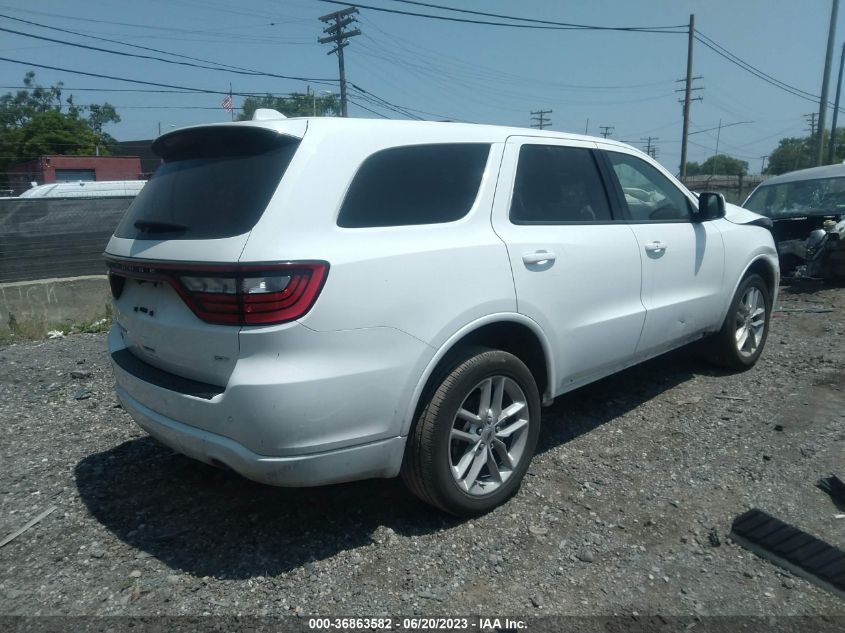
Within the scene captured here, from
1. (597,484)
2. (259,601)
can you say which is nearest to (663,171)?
(597,484)

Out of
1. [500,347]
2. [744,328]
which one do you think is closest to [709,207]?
[744,328]

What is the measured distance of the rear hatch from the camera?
8.30 ft

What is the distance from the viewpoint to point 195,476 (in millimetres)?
3770

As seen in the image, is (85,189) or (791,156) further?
(791,156)

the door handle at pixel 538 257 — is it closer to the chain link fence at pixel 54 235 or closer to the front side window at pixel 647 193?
the front side window at pixel 647 193

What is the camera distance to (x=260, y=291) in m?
2.48

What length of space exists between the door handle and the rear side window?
393mm

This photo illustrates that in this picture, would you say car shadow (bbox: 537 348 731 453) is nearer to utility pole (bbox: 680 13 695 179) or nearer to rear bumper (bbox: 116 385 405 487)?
rear bumper (bbox: 116 385 405 487)

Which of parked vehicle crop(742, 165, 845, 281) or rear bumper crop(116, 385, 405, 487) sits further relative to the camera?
parked vehicle crop(742, 165, 845, 281)

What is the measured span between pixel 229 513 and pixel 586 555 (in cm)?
174

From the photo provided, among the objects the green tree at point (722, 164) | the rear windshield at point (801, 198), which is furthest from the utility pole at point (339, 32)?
the green tree at point (722, 164)

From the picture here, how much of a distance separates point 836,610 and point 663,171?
3022mm

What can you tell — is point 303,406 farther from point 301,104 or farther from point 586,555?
point 301,104

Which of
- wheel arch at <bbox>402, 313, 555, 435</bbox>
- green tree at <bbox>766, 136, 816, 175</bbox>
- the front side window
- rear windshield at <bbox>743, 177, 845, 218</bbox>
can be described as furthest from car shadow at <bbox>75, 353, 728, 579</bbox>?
green tree at <bbox>766, 136, 816, 175</bbox>
